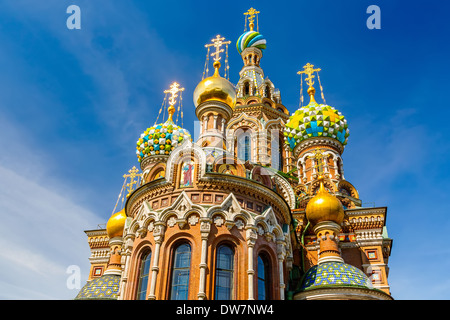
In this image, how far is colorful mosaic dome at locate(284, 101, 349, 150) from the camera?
19.2m

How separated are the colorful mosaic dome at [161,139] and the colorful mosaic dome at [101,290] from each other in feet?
25.0

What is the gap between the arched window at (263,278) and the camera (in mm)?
10059

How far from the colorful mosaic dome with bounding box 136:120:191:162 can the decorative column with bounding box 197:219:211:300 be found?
9810 mm

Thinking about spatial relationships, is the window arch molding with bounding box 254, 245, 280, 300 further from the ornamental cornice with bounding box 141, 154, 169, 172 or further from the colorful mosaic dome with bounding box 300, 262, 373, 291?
the ornamental cornice with bounding box 141, 154, 169, 172

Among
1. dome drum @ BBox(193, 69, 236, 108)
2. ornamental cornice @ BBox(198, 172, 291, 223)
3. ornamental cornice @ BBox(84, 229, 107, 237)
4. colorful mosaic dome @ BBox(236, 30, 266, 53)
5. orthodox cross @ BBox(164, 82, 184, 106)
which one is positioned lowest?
ornamental cornice @ BBox(198, 172, 291, 223)

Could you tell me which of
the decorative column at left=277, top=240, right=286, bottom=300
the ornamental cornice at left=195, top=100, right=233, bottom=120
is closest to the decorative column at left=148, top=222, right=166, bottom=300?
the decorative column at left=277, top=240, right=286, bottom=300

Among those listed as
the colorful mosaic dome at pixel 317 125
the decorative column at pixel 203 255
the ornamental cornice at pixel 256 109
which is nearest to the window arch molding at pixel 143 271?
the decorative column at pixel 203 255

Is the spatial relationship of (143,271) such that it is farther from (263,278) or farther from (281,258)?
(281,258)

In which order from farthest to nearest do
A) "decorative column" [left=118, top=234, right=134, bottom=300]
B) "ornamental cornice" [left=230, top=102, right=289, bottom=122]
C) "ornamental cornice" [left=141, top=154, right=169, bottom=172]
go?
"ornamental cornice" [left=230, top=102, right=289, bottom=122] < "ornamental cornice" [left=141, top=154, right=169, bottom=172] < "decorative column" [left=118, top=234, right=134, bottom=300]

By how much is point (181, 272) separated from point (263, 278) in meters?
1.97

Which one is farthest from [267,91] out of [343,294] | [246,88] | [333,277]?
[343,294]

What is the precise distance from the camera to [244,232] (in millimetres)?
10117

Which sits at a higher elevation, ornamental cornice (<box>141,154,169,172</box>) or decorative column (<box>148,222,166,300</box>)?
ornamental cornice (<box>141,154,169,172</box>)

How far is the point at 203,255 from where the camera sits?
9.46m
